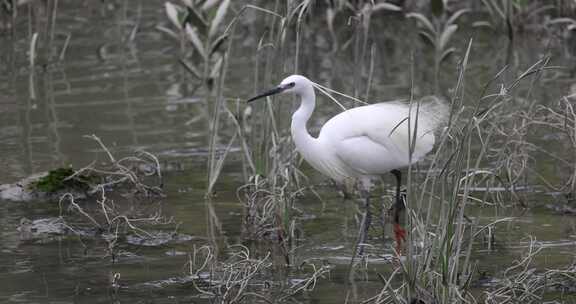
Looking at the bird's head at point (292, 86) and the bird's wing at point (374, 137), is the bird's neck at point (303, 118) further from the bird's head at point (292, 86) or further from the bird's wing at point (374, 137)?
the bird's wing at point (374, 137)

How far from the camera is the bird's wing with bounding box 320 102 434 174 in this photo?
294 inches

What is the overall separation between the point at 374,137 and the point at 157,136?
356 cm

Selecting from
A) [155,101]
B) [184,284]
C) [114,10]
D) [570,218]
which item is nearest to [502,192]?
[570,218]

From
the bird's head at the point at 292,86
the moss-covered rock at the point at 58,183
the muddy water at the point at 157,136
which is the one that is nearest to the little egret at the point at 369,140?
the bird's head at the point at 292,86

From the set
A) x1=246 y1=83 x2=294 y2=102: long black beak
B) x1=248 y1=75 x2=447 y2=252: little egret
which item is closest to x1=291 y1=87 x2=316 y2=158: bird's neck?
x1=248 y1=75 x2=447 y2=252: little egret

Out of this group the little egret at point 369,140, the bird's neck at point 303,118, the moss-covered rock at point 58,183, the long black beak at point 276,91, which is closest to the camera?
the long black beak at point 276,91

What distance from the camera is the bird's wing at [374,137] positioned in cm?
746

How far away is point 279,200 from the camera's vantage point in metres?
7.27

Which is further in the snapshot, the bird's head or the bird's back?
the bird's back

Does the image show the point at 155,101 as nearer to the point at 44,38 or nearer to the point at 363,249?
the point at 44,38

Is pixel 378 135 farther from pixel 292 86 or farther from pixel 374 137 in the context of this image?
pixel 292 86

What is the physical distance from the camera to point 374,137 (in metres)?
7.50

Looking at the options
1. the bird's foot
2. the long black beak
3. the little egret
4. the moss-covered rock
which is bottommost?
the bird's foot

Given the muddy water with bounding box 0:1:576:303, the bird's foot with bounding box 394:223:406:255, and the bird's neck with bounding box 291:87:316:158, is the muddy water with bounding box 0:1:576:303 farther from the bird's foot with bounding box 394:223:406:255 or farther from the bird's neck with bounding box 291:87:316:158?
the bird's neck with bounding box 291:87:316:158
